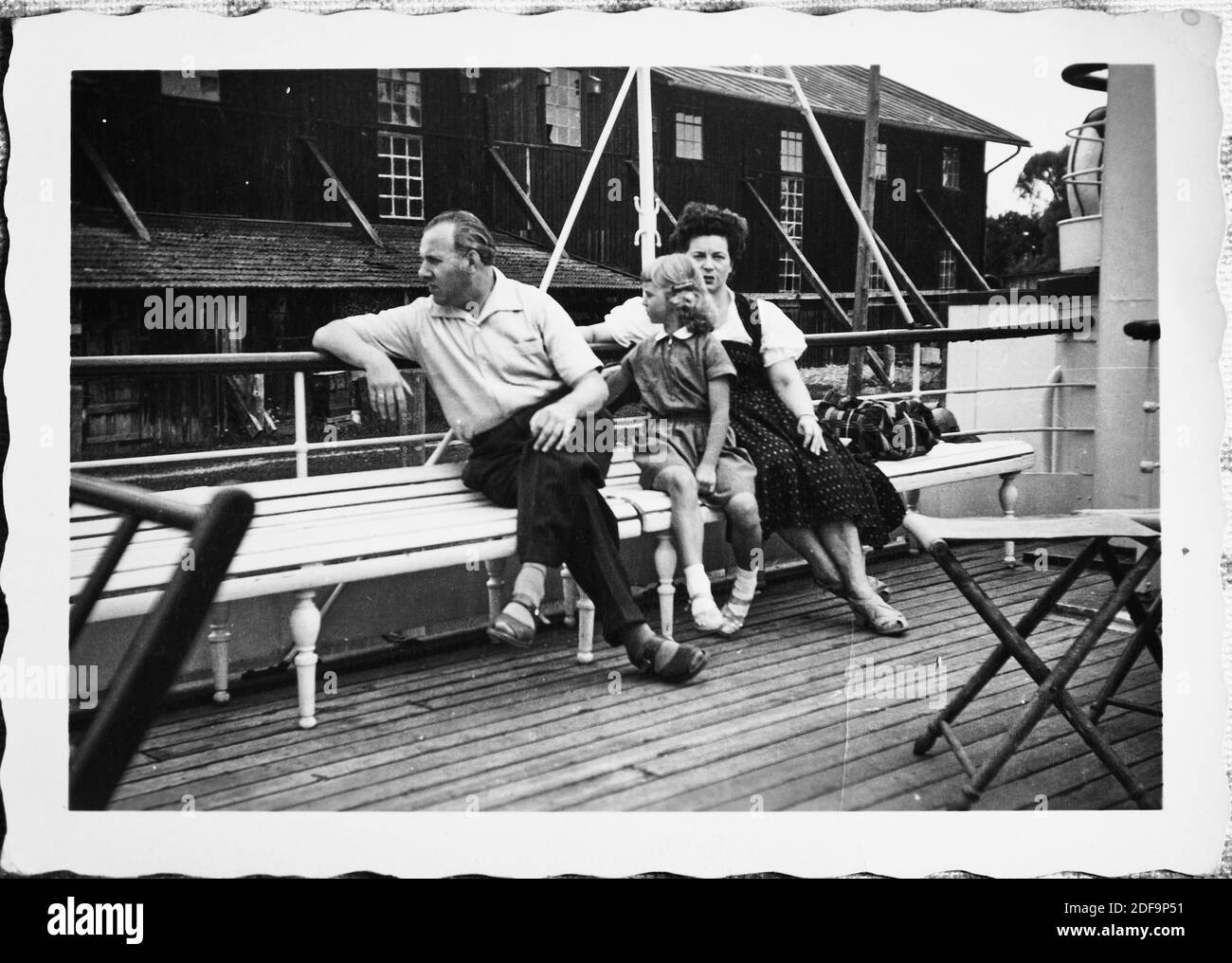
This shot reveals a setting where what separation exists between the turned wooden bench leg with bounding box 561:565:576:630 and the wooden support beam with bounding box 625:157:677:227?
3.08 ft

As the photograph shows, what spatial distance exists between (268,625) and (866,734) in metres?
1.59

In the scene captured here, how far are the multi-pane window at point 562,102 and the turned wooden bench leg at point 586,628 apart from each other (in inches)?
46.1

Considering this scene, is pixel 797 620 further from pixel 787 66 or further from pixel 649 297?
pixel 787 66

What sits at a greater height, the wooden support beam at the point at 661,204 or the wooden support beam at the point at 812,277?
the wooden support beam at the point at 661,204

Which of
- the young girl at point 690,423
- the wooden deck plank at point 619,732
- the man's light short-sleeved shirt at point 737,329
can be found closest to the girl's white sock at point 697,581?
the young girl at point 690,423

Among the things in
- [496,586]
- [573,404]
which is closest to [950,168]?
[573,404]

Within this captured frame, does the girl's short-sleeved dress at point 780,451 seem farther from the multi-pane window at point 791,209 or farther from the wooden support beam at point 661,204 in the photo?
the wooden support beam at point 661,204

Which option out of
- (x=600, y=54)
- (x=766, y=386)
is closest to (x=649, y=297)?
(x=766, y=386)

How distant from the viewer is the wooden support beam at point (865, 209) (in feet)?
9.70

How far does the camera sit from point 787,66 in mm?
2914

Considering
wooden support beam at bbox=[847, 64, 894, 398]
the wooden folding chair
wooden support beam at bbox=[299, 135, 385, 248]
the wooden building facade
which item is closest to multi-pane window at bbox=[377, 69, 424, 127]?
the wooden building facade

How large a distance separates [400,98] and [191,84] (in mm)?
531
